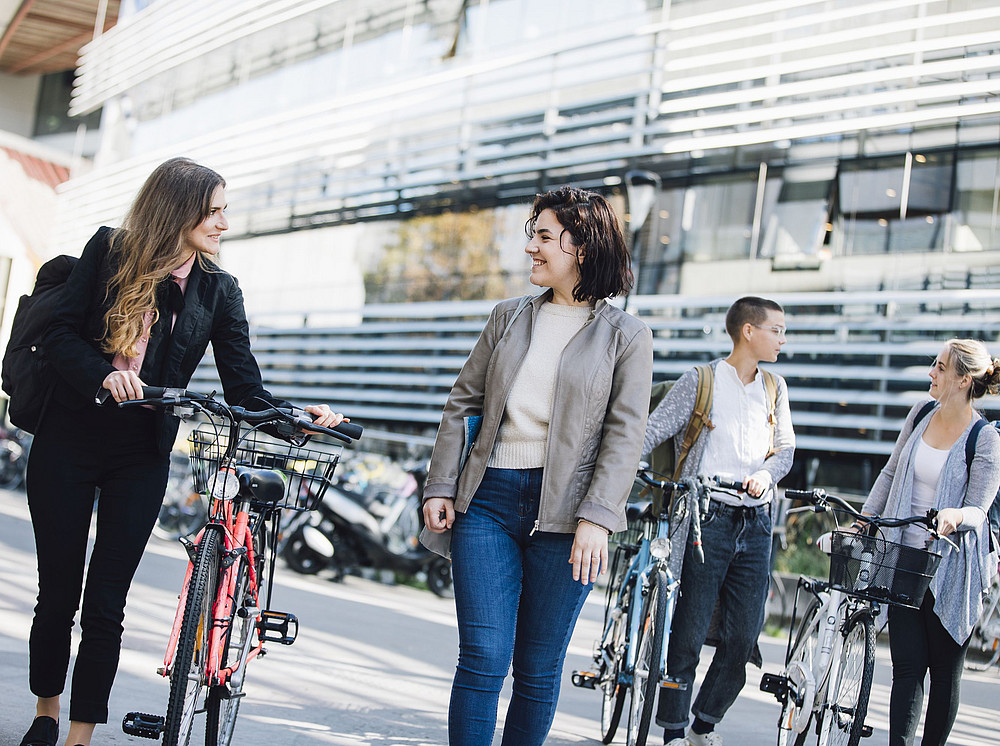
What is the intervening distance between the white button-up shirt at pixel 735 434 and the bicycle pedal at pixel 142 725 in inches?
94.3

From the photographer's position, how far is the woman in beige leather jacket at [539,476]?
9.53 feet

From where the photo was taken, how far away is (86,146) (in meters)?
27.6

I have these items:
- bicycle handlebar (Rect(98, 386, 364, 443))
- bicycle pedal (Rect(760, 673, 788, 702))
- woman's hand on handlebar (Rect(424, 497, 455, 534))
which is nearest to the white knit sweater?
woman's hand on handlebar (Rect(424, 497, 455, 534))

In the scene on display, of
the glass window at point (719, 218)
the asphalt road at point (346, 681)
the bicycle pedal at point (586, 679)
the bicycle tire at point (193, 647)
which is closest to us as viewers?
the bicycle tire at point (193, 647)

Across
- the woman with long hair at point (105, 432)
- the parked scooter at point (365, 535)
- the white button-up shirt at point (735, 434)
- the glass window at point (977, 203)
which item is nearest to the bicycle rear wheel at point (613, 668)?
the white button-up shirt at point (735, 434)

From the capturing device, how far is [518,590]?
3.02m

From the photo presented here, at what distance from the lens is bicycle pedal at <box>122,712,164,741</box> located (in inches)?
118

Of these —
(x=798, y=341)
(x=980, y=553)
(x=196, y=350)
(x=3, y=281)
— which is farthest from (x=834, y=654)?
(x=3, y=281)

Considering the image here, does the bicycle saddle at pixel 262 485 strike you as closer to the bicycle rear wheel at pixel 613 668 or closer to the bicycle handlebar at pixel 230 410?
the bicycle handlebar at pixel 230 410

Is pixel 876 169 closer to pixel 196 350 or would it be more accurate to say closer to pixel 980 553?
pixel 980 553

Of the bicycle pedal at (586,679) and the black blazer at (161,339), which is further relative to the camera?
the bicycle pedal at (586,679)

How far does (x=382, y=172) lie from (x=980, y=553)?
13791 mm

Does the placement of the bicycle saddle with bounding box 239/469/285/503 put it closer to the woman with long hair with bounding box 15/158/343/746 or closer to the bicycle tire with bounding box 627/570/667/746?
the woman with long hair with bounding box 15/158/343/746

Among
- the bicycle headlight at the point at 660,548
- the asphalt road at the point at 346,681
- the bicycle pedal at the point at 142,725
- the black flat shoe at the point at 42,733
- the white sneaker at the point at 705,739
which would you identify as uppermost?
the bicycle headlight at the point at 660,548
